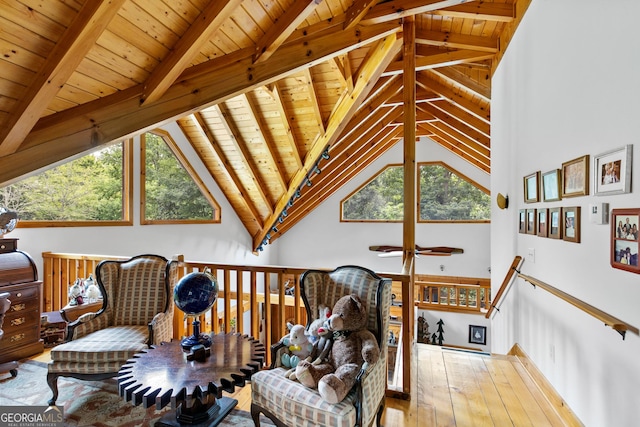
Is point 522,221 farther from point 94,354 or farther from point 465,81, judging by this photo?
point 94,354

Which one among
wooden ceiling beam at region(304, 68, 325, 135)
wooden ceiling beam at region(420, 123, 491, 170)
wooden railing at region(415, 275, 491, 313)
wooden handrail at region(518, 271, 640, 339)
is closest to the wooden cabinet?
wooden ceiling beam at region(304, 68, 325, 135)

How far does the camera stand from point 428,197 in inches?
323

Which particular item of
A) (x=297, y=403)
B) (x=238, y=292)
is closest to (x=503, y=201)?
(x=238, y=292)

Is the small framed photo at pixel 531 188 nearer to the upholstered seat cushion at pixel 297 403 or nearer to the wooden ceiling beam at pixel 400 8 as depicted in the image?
the wooden ceiling beam at pixel 400 8

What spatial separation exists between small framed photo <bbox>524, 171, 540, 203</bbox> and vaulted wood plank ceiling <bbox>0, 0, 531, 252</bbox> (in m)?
1.61

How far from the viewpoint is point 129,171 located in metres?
4.49

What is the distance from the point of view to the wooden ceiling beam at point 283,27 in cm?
236

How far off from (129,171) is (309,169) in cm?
254

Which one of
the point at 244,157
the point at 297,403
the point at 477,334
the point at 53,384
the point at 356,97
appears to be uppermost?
the point at 356,97

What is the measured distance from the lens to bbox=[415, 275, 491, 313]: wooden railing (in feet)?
23.1

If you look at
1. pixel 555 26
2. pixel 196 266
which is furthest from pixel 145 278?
pixel 555 26

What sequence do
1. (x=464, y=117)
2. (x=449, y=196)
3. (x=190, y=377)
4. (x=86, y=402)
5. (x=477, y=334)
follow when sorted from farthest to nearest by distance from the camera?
(x=449, y=196)
(x=477, y=334)
(x=464, y=117)
(x=86, y=402)
(x=190, y=377)

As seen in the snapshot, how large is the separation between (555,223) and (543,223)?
0.74 ft

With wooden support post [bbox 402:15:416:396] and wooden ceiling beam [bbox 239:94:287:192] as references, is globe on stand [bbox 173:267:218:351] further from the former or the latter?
wooden ceiling beam [bbox 239:94:287:192]
